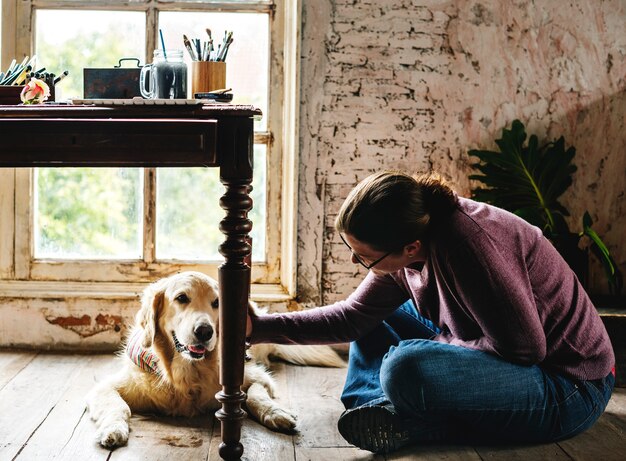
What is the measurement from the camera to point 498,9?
310cm

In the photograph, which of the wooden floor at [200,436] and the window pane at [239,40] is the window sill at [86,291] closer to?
the wooden floor at [200,436]

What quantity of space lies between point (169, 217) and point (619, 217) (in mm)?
1859

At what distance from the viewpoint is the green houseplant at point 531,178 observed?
3010mm

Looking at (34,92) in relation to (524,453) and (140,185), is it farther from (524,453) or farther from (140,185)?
(524,453)

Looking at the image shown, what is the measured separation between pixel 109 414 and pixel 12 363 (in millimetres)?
899

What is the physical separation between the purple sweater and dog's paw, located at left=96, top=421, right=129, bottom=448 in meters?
0.45

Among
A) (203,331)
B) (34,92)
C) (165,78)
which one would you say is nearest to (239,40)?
(165,78)

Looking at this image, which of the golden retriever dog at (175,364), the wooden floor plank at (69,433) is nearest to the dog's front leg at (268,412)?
the golden retriever dog at (175,364)

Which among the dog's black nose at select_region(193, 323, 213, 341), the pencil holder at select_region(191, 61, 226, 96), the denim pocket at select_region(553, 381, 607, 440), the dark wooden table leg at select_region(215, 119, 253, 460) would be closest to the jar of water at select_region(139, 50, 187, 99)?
the pencil holder at select_region(191, 61, 226, 96)

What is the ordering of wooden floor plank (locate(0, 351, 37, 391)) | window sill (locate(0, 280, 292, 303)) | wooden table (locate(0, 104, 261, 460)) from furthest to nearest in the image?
1. window sill (locate(0, 280, 292, 303))
2. wooden floor plank (locate(0, 351, 37, 391))
3. wooden table (locate(0, 104, 261, 460))

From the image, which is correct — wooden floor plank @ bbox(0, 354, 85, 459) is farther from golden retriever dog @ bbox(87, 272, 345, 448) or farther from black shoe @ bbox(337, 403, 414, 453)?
black shoe @ bbox(337, 403, 414, 453)

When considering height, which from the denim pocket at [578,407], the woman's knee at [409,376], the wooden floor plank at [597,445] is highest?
the woman's knee at [409,376]

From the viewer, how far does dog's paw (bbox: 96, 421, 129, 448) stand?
7.01ft

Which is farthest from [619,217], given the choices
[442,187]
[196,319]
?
[196,319]
